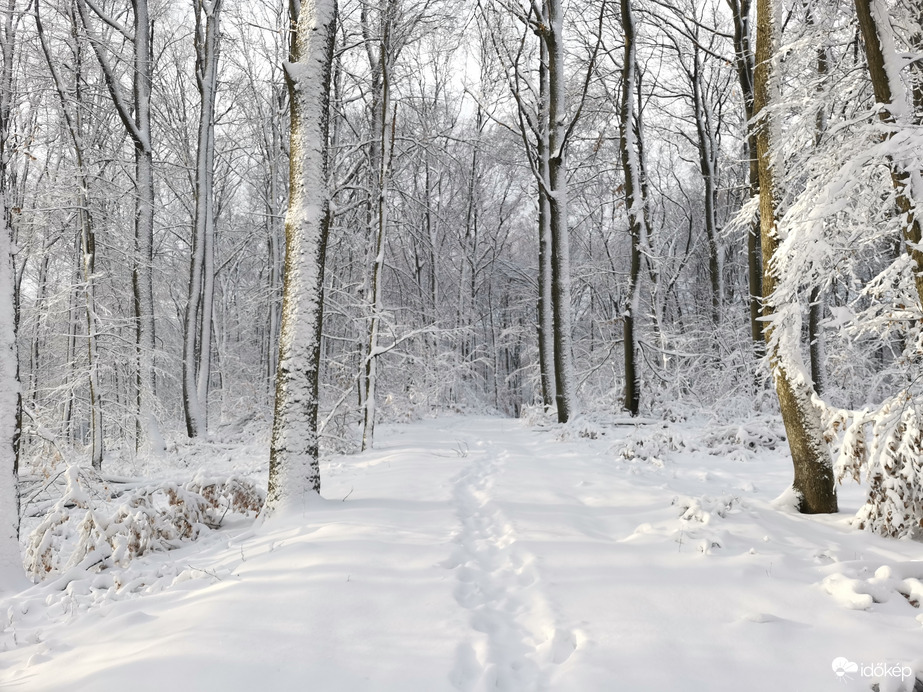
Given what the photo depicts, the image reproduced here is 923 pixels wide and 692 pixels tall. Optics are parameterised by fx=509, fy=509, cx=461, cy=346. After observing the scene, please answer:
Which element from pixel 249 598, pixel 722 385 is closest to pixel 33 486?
pixel 249 598

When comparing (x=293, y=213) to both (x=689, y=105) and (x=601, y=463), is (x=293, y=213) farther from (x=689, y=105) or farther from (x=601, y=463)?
(x=689, y=105)

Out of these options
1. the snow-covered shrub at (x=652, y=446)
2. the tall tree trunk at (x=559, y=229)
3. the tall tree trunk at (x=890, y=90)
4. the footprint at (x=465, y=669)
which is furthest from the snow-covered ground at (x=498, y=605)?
the tall tree trunk at (x=559, y=229)

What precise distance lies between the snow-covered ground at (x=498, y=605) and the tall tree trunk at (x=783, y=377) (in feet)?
0.93

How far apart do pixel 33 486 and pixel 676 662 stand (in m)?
8.92

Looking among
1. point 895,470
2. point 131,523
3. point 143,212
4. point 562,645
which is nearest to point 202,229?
point 143,212

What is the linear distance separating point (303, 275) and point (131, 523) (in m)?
2.89

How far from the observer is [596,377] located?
2027cm

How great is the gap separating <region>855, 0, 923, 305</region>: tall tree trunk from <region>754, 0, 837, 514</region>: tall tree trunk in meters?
1.01

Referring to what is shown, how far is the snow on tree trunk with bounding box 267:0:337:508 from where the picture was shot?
216 inches

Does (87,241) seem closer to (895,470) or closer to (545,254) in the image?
(545,254)

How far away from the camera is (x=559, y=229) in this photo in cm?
1288

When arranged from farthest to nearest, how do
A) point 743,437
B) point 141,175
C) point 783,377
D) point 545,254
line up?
point 545,254, point 141,175, point 743,437, point 783,377

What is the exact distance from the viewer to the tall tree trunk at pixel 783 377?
191 inches

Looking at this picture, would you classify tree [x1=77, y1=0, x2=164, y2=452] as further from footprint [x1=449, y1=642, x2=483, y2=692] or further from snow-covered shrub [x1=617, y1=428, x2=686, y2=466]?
footprint [x1=449, y1=642, x2=483, y2=692]
